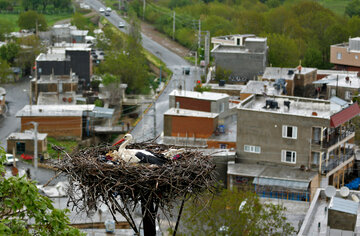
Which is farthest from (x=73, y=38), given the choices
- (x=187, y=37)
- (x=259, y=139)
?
(x=259, y=139)

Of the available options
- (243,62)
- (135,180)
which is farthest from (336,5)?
(135,180)

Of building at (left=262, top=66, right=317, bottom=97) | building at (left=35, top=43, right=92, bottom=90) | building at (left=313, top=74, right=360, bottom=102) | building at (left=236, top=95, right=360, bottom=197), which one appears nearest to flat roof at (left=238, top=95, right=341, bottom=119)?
building at (left=236, top=95, right=360, bottom=197)

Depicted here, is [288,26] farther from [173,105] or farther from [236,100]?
[173,105]

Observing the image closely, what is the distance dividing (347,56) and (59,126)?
82.1 feet

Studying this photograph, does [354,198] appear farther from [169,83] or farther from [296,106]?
[169,83]

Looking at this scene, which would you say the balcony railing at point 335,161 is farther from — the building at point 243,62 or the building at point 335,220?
the building at point 243,62

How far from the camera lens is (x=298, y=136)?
1331 inches

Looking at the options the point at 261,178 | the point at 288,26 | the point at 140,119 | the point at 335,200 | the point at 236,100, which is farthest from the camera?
the point at 288,26

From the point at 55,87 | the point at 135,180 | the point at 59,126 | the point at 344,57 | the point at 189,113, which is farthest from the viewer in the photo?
the point at 344,57

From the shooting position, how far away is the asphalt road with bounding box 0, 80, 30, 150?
49.2m

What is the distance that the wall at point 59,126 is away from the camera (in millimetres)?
47219

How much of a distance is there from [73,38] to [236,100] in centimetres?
3627

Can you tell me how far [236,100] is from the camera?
4575cm

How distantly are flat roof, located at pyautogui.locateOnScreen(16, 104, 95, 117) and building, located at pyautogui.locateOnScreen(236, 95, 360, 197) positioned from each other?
15769 millimetres
